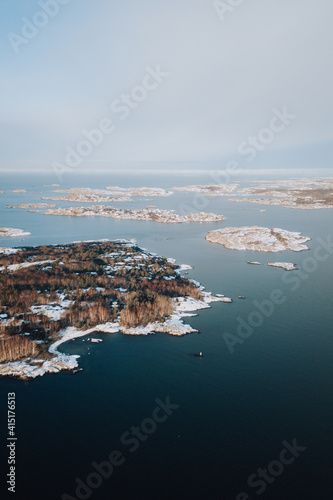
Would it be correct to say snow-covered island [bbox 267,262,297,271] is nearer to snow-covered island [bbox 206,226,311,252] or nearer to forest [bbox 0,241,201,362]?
snow-covered island [bbox 206,226,311,252]

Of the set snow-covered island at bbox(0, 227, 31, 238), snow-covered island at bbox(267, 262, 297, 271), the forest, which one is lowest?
snow-covered island at bbox(267, 262, 297, 271)

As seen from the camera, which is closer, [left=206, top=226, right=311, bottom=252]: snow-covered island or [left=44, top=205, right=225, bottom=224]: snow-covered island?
[left=206, top=226, right=311, bottom=252]: snow-covered island

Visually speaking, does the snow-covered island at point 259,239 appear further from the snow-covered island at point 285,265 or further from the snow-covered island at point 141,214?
the snow-covered island at point 141,214

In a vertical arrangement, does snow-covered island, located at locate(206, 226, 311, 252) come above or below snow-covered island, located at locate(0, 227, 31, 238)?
below

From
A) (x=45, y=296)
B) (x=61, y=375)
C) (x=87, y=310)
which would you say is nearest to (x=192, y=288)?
(x=87, y=310)

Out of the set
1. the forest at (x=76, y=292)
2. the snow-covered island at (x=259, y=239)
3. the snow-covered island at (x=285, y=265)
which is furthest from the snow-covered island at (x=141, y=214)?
the snow-covered island at (x=285, y=265)

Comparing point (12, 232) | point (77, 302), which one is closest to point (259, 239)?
point (77, 302)

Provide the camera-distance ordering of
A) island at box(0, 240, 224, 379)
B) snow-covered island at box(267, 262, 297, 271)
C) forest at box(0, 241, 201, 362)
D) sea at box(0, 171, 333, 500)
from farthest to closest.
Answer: snow-covered island at box(267, 262, 297, 271) → forest at box(0, 241, 201, 362) → island at box(0, 240, 224, 379) → sea at box(0, 171, 333, 500)

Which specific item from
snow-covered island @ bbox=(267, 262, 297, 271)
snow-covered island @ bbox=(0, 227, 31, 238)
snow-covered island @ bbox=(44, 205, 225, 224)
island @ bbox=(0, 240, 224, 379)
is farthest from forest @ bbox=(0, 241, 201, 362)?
snow-covered island @ bbox=(44, 205, 225, 224)
